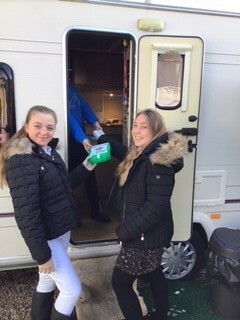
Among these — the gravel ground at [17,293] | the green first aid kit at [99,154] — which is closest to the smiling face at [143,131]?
the green first aid kit at [99,154]

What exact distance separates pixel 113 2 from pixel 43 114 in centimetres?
113

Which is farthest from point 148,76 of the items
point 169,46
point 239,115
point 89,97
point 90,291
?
point 89,97

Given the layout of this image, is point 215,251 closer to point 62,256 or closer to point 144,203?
point 144,203

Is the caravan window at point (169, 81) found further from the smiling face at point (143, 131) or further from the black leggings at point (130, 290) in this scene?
the black leggings at point (130, 290)

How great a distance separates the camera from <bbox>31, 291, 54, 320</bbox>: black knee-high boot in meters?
2.24

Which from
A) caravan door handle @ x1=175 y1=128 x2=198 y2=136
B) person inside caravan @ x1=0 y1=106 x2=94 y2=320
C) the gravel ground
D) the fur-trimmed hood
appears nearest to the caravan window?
caravan door handle @ x1=175 y1=128 x2=198 y2=136

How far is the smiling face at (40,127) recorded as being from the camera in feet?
6.47

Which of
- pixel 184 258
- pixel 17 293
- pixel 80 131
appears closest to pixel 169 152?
pixel 80 131

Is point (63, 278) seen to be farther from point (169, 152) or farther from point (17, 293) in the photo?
point (17, 293)

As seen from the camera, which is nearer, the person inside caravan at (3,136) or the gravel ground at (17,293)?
the person inside caravan at (3,136)

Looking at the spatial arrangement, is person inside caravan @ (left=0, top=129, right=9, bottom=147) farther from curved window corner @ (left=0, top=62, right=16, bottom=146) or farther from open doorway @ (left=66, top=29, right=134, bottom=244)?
open doorway @ (left=66, top=29, right=134, bottom=244)

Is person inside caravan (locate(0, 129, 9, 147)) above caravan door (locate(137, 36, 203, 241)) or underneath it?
underneath

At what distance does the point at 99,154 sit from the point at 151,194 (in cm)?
64

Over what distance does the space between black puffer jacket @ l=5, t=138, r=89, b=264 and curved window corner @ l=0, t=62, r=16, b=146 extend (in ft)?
1.98
